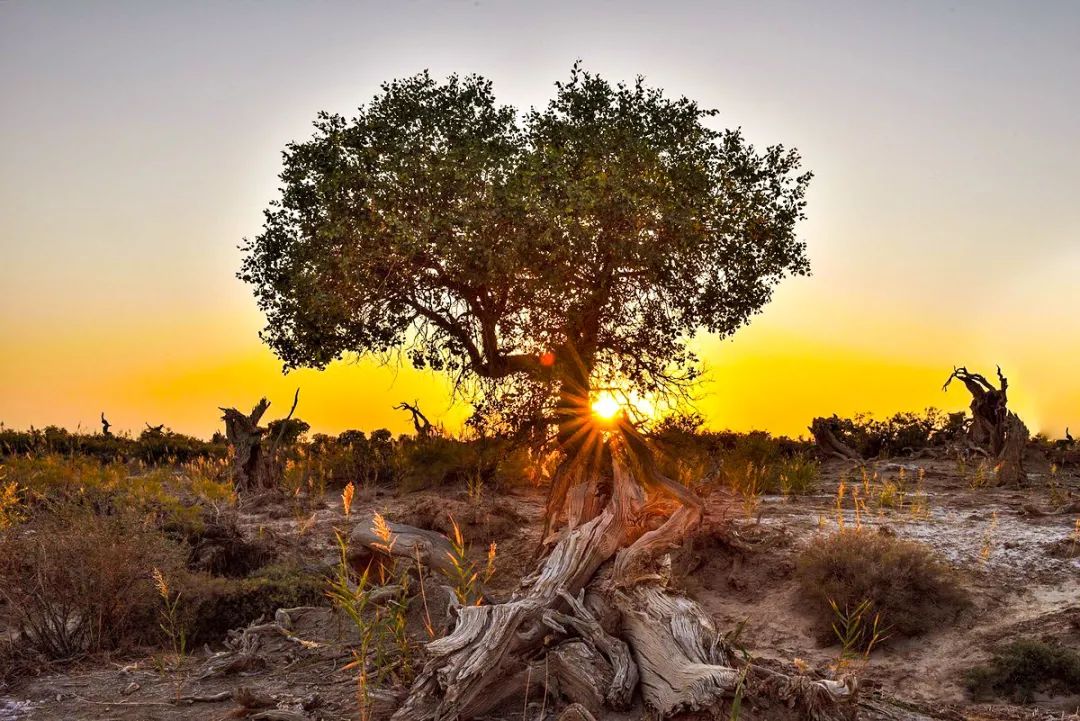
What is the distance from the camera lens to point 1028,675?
925 cm

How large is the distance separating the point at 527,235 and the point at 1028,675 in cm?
831

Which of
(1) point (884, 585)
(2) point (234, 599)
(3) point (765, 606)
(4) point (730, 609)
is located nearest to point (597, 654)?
(4) point (730, 609)

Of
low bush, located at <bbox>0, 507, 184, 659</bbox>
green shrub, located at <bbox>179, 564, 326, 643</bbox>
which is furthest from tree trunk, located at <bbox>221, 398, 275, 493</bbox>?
low bush, located at <bbox>0, 507, 184, 659</bbox>

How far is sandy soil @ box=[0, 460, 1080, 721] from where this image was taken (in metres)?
8.16

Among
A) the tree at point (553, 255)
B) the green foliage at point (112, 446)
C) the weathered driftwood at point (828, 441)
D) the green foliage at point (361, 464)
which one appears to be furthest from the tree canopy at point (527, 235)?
the green foliage at point (112, 446)

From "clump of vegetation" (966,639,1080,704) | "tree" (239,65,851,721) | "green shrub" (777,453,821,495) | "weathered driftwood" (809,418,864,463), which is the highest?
"tree" (239,65,851,721)

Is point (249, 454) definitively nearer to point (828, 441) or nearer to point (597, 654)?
point (597, 654)

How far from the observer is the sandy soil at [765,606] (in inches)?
321

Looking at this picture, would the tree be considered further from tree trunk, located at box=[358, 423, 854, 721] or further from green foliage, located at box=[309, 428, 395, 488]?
green foliage, located at box=[309, 428, 395, 488]

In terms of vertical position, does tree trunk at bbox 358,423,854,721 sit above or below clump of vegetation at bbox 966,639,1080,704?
above

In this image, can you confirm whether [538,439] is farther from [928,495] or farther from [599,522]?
[928,495]

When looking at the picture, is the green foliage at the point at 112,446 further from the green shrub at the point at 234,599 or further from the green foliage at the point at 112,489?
the green shrub at the point at 234,599

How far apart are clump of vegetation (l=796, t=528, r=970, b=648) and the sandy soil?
20 centimetres

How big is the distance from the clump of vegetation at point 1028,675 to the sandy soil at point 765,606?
0.18 metres
